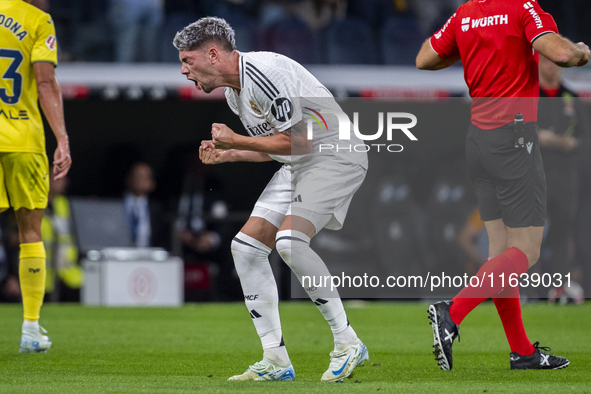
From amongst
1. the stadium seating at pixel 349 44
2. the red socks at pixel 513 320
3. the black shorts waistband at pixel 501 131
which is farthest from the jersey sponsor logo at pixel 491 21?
the stadium seating at pixel 349 44

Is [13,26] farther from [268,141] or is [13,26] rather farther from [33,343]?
[268,141]

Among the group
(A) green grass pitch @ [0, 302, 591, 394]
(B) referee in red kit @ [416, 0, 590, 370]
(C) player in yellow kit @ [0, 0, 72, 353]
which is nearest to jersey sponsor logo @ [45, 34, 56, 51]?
(C) player in yellow kit @ [0, 0, 72, 353]

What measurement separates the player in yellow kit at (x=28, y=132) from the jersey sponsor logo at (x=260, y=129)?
1.54m

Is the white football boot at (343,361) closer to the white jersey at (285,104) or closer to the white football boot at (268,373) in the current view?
the white football boot at (268,373)

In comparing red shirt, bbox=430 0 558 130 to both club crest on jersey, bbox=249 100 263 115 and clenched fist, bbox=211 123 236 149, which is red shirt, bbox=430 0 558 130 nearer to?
club crest on jersey, bbox=249 100 263 115

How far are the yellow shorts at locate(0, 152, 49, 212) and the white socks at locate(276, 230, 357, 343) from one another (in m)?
2.00

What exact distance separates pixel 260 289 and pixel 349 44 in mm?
9729

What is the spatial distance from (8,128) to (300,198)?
2166mm

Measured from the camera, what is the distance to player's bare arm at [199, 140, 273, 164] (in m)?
4.07

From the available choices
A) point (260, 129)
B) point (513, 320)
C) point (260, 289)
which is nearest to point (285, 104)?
point (260, 129)

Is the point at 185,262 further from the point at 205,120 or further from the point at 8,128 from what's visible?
the point at 8,128

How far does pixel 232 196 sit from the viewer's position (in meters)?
14.0

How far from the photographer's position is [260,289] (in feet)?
14.0

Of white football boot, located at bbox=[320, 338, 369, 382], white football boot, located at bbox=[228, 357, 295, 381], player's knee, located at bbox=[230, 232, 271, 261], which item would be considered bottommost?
white football boot, located at bbox=[228, 357, 295, 381]
